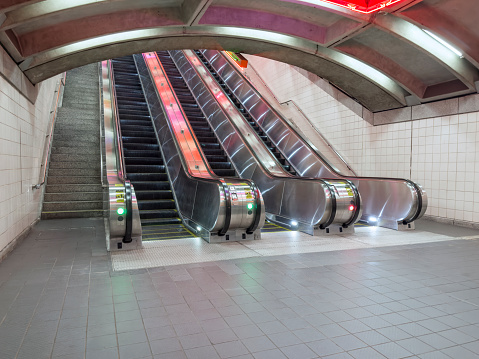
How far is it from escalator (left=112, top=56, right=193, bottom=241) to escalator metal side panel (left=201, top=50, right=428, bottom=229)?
336cm

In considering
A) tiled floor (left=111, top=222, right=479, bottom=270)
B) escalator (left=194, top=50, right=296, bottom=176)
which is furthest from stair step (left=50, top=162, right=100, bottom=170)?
escalator (left=194, top=50, right=296, bottom=176)

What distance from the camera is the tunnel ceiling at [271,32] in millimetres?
4965

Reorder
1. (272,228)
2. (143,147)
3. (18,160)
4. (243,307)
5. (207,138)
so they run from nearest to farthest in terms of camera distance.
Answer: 1. (243,307)
2. (18,160)
3. (272,228)
4. (143,147)
5. (207,138)

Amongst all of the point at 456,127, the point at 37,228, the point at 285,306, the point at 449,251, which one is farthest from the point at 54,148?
the point at 456,127

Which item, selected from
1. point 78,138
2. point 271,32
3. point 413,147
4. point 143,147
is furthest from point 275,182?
point 78,138

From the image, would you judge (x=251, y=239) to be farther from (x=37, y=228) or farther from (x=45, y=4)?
(x=45, y=4)

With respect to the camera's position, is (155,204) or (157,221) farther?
(155,204)

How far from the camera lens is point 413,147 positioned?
835 centimetres

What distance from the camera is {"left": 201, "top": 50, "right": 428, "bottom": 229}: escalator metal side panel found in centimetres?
687

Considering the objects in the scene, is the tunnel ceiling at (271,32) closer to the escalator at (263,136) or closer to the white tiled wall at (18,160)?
the white tiled wall at (18,160)

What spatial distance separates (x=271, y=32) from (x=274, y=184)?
3087mm

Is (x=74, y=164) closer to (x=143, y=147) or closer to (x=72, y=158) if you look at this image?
(x=72, y=158)

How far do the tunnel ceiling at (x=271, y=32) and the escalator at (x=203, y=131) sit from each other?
3.15m

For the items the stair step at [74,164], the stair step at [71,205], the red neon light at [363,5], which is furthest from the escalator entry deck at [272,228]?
the stair step at [74,164]
